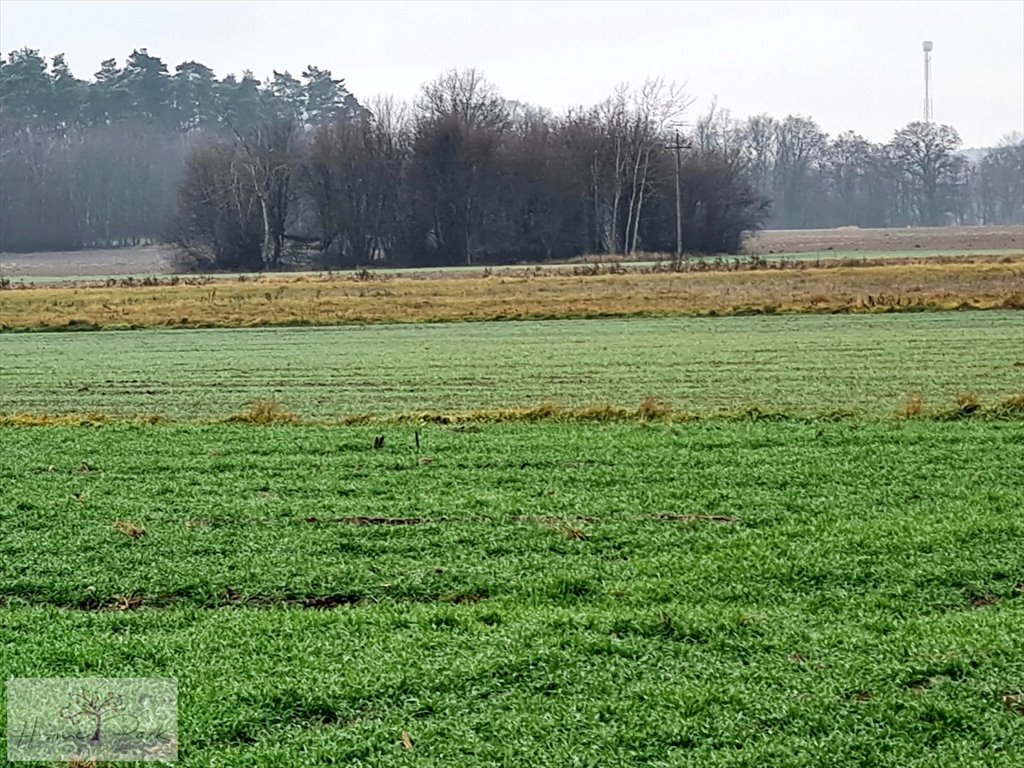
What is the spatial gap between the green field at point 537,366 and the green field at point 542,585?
1.49 meters

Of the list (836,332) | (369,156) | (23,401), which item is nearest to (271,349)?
(23,401)

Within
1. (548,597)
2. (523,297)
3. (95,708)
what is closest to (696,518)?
(548,597)

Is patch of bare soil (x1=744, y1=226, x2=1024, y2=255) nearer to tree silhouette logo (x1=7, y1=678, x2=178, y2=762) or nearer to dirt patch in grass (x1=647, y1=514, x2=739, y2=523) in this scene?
dirt patch in grass (x1=647, y1=514, x2=739, y2=523)

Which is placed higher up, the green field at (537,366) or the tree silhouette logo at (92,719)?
the green field at (537,366)

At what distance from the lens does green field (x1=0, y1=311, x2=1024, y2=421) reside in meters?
17.4

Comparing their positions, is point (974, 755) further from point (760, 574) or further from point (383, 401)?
point (383, 401)

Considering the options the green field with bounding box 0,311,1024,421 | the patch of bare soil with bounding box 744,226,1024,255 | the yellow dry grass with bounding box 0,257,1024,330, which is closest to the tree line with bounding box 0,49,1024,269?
the patch of bare soil with bounding box 744,226,1024,255

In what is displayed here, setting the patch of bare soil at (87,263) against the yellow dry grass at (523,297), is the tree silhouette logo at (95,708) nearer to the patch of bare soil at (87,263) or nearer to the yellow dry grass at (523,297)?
the yellow dry grass at (523,297)

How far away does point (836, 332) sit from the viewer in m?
28.3

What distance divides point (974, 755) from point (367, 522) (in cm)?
526

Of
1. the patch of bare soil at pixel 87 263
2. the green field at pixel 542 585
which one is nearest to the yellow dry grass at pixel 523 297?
the green field at pixel 542 585

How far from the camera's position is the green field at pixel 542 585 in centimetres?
548

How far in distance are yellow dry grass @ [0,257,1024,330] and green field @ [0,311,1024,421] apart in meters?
3.24

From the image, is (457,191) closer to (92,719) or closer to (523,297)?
(523,297)
